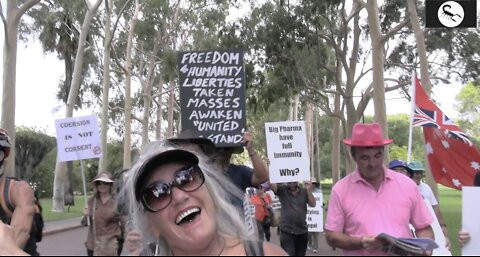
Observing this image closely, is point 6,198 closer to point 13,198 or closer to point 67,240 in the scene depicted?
point 13,198

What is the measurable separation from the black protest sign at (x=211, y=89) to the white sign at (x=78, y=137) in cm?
654

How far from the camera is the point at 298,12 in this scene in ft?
79.6

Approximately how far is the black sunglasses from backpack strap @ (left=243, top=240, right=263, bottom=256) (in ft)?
0.74

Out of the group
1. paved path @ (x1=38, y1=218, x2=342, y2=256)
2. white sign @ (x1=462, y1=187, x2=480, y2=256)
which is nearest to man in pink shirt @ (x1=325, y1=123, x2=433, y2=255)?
white sign @ (x1=462, y1=187, x2=480, y2=256)

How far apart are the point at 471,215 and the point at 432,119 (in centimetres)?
463

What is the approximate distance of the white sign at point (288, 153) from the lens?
26.8 feet

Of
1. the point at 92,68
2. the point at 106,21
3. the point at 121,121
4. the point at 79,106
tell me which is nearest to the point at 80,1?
the point at 106,21

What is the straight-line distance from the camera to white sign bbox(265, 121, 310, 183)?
816 cm

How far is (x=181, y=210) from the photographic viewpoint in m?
2.17

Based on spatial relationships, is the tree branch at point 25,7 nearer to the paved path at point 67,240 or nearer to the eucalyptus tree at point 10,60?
the eucalyptus tree at point 10,60

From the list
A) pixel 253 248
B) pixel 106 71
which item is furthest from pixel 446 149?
pixel 106 71

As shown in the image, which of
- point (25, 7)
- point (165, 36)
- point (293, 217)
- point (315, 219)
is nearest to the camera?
point (293, 217)

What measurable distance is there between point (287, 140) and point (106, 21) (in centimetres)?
2475

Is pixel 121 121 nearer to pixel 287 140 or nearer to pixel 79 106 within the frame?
pixel 79 106
